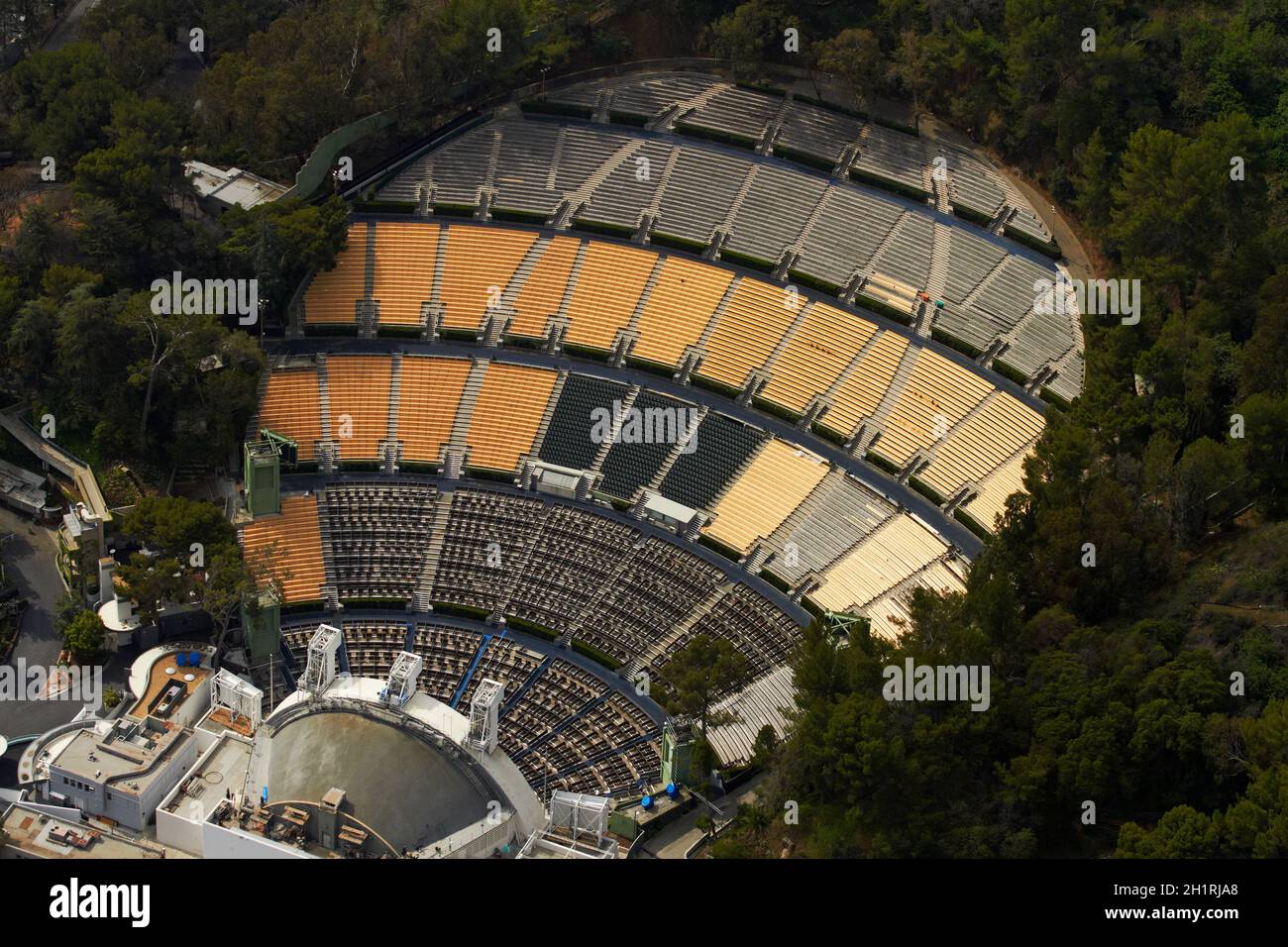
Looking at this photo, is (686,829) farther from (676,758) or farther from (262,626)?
(262,626)

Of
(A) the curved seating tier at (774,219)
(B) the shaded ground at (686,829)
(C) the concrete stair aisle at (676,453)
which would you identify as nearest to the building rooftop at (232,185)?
(A) the curved seating tier at (774,219)

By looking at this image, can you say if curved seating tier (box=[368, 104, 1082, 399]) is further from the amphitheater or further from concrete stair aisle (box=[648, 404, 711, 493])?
concrete stair aisle (box=[648, 404, 711, 493])

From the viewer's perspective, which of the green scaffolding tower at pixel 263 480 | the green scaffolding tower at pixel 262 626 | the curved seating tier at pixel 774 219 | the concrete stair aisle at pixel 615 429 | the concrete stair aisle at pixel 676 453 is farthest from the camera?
the curved seating tier at pixel 774 219

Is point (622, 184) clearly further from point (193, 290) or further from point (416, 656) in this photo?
point (416, 656)

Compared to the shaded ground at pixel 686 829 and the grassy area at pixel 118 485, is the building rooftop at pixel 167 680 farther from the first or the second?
the shaded ground at pixel 686 829

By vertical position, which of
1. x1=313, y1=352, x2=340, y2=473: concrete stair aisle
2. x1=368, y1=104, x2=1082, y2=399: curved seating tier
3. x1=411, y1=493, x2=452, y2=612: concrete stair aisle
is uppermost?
x1=368, y1=104, x2=1082, y2=399: curved seating tier

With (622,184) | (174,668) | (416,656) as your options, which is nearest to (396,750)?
(416,656)

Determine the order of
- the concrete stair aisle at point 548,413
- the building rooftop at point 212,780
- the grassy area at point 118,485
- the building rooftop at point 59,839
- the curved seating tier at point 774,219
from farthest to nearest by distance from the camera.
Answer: the curved seating tier at point 774,219 → the concrete stair aisle at point 548,413 → the grassy area at point 118,485 → the building rooftop at point 212,780 → the building rooftop at point 59,839

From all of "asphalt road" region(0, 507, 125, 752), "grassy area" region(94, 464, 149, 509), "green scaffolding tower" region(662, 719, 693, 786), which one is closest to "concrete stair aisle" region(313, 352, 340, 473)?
"grassy area" region(94, 464, 149, 509)

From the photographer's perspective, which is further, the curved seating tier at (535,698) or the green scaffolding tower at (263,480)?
the green scaffolding tower at (263,480)
